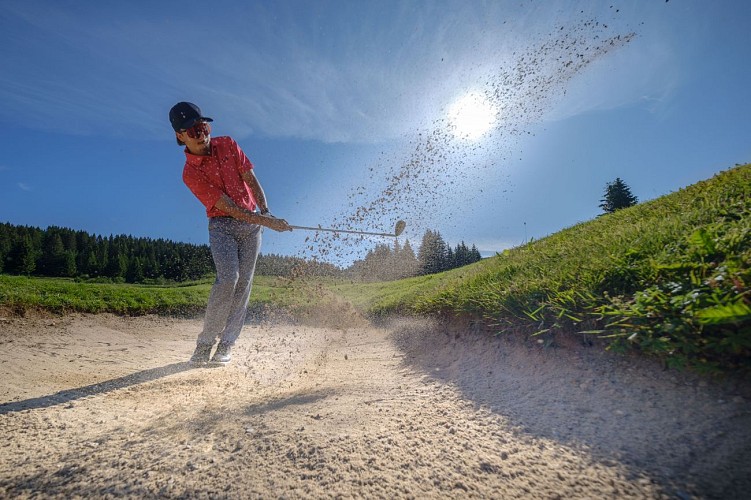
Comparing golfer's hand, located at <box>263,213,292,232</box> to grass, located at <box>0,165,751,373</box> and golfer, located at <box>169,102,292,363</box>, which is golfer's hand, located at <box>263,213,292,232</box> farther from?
grass, located at <box>0,165,751,373</box>

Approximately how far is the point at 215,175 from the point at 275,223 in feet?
3.25

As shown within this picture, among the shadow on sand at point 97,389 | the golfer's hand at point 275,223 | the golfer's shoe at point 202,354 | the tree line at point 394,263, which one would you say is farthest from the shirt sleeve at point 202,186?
the tree line at point 394,263

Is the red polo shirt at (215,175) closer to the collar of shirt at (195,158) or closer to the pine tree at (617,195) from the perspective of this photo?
the collar of shirt at (195,158)

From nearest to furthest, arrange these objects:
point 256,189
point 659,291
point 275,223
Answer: point 659,291
point 275,223
point 256,189

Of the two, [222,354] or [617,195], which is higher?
[617,195]

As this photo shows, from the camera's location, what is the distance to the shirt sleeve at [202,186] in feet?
15.1

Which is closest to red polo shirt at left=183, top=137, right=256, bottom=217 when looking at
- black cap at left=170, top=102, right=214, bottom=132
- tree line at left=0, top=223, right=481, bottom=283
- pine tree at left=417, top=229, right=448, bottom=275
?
black cap at left=170, top=102, right=214, bottom=132

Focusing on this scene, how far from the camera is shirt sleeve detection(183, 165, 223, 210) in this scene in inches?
181

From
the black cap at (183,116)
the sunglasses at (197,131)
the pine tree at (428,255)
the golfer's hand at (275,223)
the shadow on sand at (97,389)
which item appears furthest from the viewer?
the pine tree at (428,255)

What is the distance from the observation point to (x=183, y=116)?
169 inches

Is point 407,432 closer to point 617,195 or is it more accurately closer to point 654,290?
point 654,290

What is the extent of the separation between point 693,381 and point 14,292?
10969mm

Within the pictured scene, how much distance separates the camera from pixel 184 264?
36125 millimetres

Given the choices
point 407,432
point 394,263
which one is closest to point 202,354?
point 407,432
